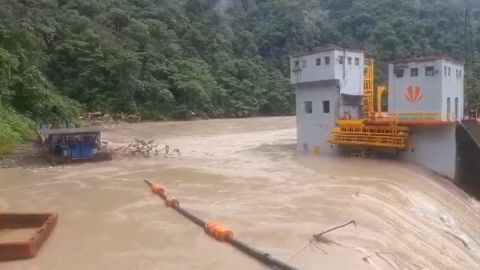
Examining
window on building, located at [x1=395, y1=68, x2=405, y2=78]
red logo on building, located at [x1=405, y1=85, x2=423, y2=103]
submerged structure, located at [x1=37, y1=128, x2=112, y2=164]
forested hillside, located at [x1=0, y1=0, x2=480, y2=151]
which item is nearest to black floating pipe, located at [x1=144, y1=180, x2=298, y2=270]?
submerged structure, located at [x1=37, y1=128, x2=112, y2=164]

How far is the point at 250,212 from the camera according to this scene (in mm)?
10688

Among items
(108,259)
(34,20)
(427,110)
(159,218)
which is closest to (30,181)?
(159,218)

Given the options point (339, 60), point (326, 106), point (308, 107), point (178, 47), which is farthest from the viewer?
point (178, 47)

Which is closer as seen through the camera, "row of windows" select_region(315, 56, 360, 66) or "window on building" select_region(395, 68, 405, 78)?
"window on building" select_region(395, 68, 405, 78)

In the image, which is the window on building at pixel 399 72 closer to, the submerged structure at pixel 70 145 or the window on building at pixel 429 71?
the window on building at pixel 429 71

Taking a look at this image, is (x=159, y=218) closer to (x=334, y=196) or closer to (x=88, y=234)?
(x=88, y=234)

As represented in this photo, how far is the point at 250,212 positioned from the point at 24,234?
4.58 m

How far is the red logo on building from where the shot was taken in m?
19.1

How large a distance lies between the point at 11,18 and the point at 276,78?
42.0m

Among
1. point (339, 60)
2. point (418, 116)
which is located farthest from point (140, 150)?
point (418, 116)

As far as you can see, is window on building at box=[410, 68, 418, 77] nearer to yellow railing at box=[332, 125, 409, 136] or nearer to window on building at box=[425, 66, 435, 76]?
window on building at box=[425, 66, 435, 76]

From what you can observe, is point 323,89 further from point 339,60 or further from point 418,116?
point 418,116

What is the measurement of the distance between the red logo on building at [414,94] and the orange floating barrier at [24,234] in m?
14.6

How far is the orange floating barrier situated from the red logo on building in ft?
47.9
